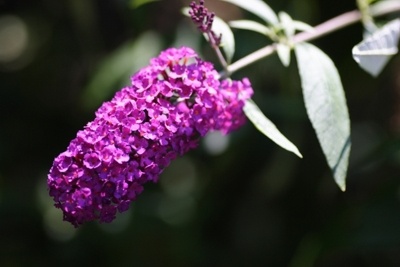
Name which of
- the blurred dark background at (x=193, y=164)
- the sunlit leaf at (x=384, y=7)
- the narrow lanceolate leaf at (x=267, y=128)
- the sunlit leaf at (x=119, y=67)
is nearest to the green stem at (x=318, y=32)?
the sunlit leaf at (x=384, y=7)

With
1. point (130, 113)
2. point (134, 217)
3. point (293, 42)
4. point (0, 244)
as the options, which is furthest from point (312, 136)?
point (130, 113)

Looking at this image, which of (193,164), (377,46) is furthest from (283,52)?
(193,164)

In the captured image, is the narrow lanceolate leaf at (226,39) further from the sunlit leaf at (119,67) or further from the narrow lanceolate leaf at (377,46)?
the sunlit leaf at (119,67)

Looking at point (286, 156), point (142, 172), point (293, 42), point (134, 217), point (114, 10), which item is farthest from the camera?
point (114, 10)

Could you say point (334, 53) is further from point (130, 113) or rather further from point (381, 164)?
point (130, 113)

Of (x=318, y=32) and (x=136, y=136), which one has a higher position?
(x=318, y=32)

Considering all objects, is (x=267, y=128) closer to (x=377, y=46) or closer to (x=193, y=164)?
(x=377, y=46)
